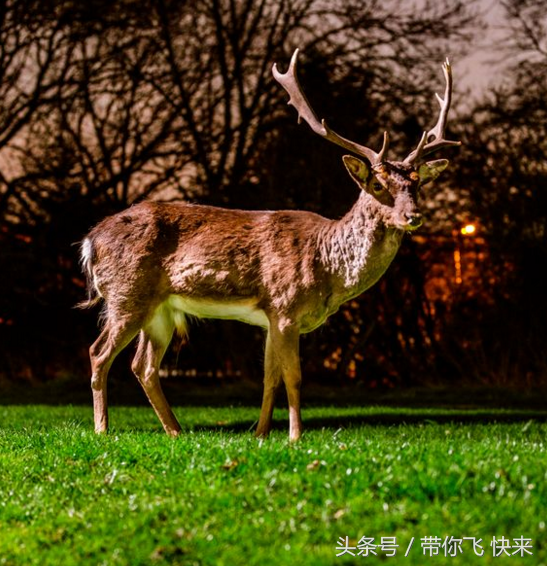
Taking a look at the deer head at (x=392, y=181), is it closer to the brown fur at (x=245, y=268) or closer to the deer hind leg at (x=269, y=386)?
the brown fur at (x=245, y=268)

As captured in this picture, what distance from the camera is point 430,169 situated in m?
7.68

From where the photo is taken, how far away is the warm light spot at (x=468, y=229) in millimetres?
15695

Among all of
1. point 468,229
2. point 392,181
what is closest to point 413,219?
point 392,181

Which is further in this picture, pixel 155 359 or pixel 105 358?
pixel 155 359

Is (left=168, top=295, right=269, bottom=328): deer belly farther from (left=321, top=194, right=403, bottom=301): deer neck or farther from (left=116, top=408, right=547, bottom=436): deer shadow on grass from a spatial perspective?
(left=116, top=408, right=547, bottom=436): deer shadow on grass

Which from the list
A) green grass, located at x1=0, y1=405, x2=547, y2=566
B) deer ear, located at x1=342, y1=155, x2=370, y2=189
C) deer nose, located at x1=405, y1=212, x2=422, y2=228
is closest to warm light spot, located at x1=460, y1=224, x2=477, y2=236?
deer ear, located at x1=342, y1=155, x2=370, y2=189

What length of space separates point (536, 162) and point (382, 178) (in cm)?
871

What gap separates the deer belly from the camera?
26.0ft

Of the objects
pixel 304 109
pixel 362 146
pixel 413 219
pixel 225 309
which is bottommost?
pixel 225 309

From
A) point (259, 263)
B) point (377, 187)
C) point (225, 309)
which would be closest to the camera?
point (377, 187)

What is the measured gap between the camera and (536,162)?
50.5 feet

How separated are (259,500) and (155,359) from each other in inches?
141

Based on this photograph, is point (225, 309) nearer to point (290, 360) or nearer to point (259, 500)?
point (290, 360)

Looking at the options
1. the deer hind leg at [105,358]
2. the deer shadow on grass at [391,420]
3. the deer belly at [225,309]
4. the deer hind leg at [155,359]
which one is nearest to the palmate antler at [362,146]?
the deer belly at [225,309]
